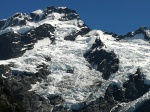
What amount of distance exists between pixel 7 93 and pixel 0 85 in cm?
319

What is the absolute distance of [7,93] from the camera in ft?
490

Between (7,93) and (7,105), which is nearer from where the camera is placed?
(7,105)

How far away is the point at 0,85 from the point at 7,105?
31.2 feet

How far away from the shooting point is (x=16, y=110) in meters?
142

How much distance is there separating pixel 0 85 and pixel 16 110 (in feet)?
32.4

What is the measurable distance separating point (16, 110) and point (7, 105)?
297 centimetres

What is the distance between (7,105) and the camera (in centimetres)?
14000

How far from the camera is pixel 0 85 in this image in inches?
5822
